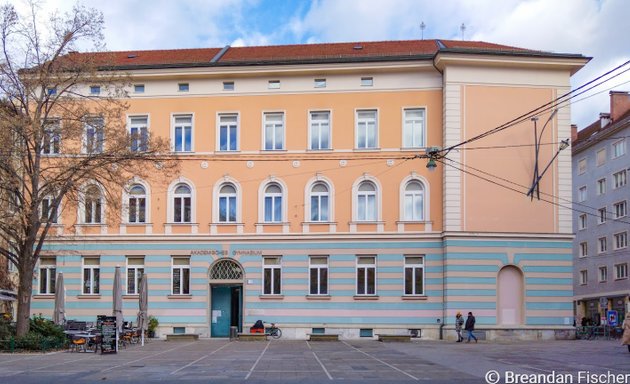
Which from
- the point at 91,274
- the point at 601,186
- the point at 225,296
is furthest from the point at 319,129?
the point at 601,186

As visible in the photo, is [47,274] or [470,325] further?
[47,274]

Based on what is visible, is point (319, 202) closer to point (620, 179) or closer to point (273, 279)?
point (273, 279)

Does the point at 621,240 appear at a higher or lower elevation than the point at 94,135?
lower

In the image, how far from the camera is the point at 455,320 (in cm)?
3859

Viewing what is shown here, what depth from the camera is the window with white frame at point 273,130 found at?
1640 inches

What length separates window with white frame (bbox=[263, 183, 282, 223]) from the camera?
41.2 meters

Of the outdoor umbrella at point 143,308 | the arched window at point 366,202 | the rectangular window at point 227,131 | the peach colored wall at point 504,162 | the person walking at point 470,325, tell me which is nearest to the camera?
the outdoor umbrella at point 143,308

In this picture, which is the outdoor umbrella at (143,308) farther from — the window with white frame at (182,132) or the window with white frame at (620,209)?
the window with white frame at (620,209)

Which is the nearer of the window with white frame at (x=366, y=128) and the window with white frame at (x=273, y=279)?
the window with white frame at (x=273, y=279)

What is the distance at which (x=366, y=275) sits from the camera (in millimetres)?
40344

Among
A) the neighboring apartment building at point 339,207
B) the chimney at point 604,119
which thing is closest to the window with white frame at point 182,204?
the neighboring apartment building at point 339,207

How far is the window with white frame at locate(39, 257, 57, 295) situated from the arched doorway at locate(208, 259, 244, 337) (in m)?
8.21

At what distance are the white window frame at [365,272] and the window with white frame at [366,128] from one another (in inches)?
224

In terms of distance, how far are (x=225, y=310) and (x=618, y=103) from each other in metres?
42.2
